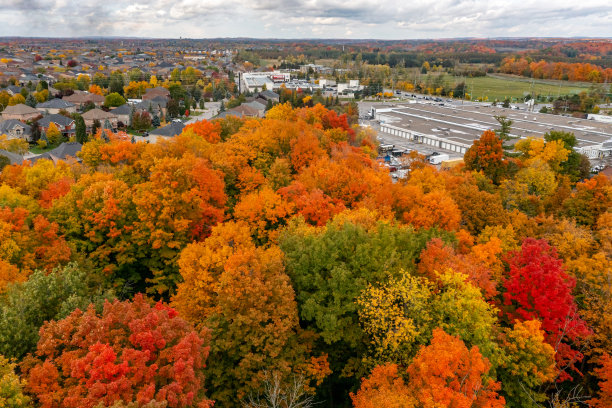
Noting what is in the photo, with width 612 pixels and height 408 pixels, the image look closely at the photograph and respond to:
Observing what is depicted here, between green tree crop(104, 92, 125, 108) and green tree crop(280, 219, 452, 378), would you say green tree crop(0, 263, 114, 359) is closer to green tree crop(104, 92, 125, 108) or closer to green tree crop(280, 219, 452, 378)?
green tree crop(280, 219, 452, 378)

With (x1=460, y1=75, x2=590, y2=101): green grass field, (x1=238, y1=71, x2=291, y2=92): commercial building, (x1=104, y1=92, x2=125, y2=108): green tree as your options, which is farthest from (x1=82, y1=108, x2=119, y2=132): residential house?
(x1=460, y1=75, x2=590, y2=101): green grass field

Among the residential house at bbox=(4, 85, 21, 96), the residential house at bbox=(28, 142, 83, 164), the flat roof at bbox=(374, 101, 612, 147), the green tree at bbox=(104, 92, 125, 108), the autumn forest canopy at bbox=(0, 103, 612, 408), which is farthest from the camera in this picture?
the residential house at bbox=(4, 85, 21, 96)

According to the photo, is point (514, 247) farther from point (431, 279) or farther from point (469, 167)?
point (469, 167)

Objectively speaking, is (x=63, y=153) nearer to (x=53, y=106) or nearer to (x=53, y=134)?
(x=53, y=134)

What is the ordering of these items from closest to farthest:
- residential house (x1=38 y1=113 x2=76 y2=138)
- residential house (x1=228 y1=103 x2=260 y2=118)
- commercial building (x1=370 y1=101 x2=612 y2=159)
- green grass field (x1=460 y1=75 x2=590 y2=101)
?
commercial building (x1=370 y1=101 x2=612 y2=159) → residential house (x1=38 y1=113 x2=76 y2=138) → residential house (x1=228 y1=103 x2=260 y2=118) → green grass field (x1=460 y1=75 x2=590 y2=101)

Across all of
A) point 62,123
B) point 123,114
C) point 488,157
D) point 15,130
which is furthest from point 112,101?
point 488,157

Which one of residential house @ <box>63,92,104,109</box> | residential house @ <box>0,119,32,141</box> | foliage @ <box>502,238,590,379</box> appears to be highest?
residential house @ <box>63,92,104,109</box>

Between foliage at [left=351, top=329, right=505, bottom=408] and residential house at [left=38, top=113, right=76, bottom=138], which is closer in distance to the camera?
foliage at [left=351, top=329, right=505, bottom=408]
